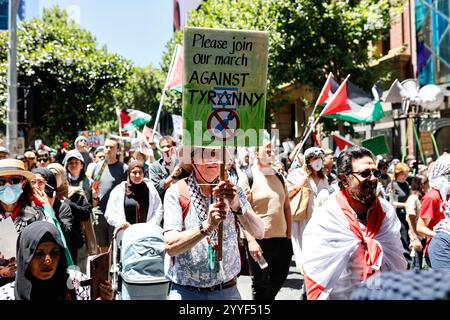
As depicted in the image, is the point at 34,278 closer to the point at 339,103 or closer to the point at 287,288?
the point at 287,288

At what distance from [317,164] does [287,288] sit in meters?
1.81

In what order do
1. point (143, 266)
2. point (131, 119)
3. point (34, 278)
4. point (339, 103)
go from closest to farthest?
point (34, 278) → point (143, 266) → point (339, 103) → point (131, 119)

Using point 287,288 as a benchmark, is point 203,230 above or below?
above

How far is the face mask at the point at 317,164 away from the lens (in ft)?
23.6

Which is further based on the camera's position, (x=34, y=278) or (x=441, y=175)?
(x=441, y=175)

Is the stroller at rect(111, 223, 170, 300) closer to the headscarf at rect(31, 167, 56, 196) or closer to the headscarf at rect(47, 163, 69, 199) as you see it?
the headscarf at rect(31, 167, 56, 196)

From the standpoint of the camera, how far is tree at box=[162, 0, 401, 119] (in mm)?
21438

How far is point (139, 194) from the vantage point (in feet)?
21.4

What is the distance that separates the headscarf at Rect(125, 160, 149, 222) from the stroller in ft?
5.03

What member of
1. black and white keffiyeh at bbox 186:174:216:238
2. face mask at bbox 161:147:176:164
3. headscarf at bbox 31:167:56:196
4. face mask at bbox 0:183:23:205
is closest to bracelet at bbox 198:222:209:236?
black and white keffiyeh at bbox 186:174:216:238

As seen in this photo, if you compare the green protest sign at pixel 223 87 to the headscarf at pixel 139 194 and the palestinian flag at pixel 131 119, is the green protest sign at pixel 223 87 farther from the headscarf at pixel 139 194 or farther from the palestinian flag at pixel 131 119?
the palestinian flag at pixel 131 119

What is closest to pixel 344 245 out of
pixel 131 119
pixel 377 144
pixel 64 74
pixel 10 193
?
pixel 10 193

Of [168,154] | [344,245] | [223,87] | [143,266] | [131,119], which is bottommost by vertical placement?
[143,266]

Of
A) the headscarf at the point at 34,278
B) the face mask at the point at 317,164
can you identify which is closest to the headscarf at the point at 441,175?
the face mask at the point at 317,164
